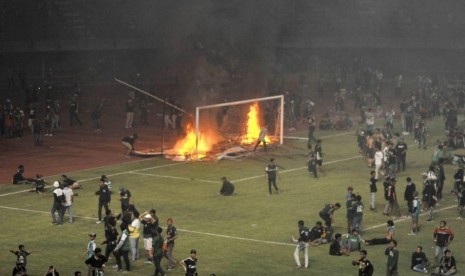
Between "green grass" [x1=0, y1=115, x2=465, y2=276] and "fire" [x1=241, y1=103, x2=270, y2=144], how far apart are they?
5.30ft

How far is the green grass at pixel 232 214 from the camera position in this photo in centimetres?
3794

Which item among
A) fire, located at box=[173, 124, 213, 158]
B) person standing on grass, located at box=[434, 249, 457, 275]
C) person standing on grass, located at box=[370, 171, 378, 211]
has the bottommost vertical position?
person standing on grass, located at box=[434, 249, 457, 275]

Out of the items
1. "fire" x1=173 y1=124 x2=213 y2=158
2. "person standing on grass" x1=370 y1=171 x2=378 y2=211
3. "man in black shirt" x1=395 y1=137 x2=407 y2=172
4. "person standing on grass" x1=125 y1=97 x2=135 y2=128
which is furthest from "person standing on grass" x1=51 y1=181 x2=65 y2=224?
"person standing on grass" x1=125 y1=97 x2=135 y2=128

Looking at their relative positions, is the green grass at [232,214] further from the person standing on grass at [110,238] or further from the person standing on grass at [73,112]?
the person standing on grass at [73,112]

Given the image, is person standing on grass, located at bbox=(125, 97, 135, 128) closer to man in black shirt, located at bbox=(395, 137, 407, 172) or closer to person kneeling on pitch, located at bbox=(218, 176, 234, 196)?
man in black shirt, located at bbox=(395, 137, 407, 172)

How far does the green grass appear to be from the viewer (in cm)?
3794

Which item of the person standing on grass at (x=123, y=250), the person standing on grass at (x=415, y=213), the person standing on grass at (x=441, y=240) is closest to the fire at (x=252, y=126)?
the person standing on grass at (x=415, y=213)

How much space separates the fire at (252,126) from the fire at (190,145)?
7.48ft

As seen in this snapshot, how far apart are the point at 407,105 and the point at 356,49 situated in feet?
85.8

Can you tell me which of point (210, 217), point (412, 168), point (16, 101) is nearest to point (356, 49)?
point (16, 101)

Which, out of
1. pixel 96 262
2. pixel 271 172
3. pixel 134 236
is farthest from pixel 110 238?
pixel 271 172

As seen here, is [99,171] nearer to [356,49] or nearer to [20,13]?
[20,13]

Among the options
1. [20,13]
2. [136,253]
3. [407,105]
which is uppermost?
[20,13]

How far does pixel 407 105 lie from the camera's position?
6994 cm
